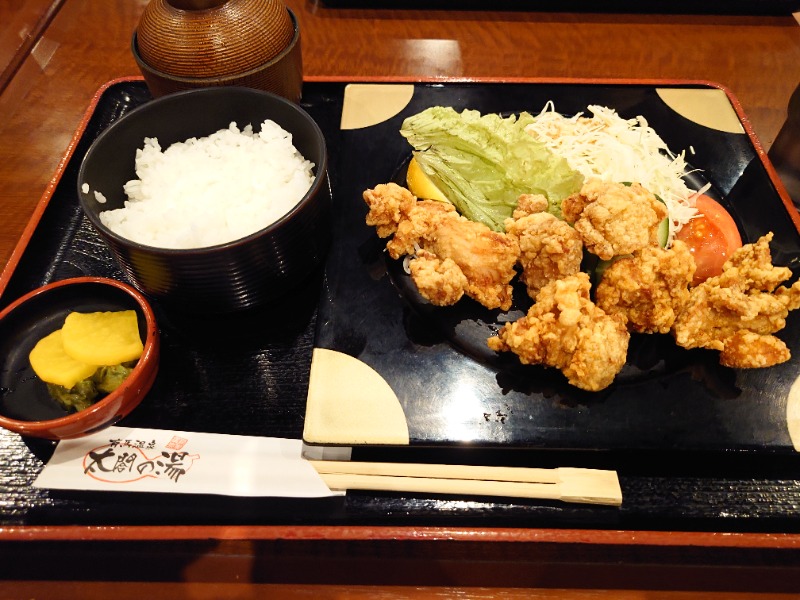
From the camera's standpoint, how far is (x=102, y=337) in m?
1.85

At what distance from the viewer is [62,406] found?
180cm

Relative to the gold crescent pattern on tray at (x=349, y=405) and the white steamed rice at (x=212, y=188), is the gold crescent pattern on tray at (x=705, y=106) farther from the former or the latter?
the gold crescent pattern on tray at (x=349, y=405)

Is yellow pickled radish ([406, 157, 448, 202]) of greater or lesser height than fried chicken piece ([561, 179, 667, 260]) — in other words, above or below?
below

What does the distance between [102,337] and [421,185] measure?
4.59ft

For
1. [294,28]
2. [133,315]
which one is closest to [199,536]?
[133,315]

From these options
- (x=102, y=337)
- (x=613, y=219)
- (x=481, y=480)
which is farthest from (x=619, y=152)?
(x=102, y=337)

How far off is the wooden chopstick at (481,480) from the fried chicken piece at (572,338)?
0.29m

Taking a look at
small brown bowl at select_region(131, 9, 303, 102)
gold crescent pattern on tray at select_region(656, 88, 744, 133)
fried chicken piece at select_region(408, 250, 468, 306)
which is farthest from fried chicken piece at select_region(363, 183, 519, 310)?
gold crescent pattern on tray at select_region(656, 88, 744, 133)

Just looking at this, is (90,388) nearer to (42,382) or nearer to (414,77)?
(42,382)

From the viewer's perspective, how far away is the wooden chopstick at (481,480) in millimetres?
1680

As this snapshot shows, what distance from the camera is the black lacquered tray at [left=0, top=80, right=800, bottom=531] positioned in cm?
171

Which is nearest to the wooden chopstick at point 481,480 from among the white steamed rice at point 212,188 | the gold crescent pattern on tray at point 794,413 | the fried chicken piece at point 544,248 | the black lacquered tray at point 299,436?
the black lacquered tray at point 299,436

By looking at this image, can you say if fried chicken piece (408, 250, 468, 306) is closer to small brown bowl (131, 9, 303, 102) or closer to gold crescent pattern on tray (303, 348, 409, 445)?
gold crescent pattern on tray (303, 348, 409, 445)

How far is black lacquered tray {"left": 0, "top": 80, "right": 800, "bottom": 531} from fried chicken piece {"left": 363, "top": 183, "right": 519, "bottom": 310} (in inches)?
6.7
